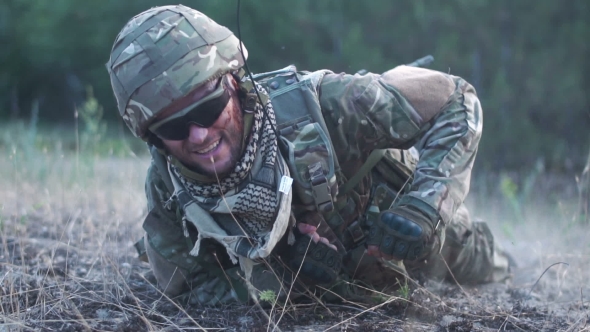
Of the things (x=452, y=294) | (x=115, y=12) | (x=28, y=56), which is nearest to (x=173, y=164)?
(x=452, y=294)

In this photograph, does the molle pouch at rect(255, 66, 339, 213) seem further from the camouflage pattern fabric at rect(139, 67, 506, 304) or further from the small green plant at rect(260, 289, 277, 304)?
the small green plant at rect(260, 289, 277, 304)

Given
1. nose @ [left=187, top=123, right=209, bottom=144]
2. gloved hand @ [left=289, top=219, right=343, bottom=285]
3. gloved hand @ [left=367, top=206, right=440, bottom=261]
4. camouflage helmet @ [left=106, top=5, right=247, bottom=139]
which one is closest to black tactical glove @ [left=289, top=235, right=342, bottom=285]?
gloved hand @ [left=289, top=219, right=343, bottom=285]

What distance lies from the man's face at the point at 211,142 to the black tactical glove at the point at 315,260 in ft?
1.52

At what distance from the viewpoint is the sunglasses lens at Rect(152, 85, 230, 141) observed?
2.49 meters

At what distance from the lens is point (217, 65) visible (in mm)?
2547

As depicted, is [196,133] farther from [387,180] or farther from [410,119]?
[387,180]

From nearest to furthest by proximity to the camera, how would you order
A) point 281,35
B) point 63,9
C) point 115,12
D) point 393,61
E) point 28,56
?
point 393,61
point 281,35
point 115,12
point 63,9
point 28,56

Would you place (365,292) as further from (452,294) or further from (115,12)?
(115,12)

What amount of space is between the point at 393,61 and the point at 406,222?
8.26 m

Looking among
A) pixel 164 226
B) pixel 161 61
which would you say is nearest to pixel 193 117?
pixel 161 61

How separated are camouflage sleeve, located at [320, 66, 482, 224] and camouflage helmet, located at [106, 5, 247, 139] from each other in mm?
516

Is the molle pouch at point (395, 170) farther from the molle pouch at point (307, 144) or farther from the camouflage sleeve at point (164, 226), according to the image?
the camouflage sleeve at point (164, 226)

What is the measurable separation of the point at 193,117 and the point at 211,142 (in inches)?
5.1

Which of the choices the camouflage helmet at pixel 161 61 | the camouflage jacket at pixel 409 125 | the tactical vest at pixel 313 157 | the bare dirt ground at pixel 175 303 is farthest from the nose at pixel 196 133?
the bare dirt ground at pixel 175 303
